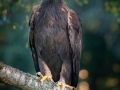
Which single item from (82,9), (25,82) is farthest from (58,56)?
(82,9)

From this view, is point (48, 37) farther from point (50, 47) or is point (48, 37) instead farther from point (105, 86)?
point (105, 86)

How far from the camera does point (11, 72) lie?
3.79 m

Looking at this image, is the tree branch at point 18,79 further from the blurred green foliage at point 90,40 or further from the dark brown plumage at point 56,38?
the blurred green foliage at point 90,40

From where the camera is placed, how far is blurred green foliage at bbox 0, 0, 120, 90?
9.61 metres

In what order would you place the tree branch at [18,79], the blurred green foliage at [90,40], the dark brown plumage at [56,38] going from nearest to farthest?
the tree branch at [18,79] < the dark brown plumage at [56,38] < the blurred green foliage at [90,40]

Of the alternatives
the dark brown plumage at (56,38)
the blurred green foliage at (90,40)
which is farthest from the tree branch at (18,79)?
the blurred green foliage at (90,40)

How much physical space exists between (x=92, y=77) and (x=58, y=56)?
7796mm

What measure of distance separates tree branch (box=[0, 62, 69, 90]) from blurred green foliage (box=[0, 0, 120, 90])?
4465 mm

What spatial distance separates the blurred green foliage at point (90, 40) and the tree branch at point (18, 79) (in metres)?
4.46

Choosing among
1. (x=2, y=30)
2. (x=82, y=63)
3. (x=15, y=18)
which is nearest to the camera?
(x=15, y=18)

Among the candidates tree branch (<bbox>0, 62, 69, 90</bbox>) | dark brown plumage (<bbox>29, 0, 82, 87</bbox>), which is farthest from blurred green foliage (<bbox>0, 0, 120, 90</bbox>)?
tree branch (<bbox>0, 62, 69, 90</bbox>)

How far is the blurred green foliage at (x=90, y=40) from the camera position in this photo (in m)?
9.61

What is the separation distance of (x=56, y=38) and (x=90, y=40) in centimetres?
664

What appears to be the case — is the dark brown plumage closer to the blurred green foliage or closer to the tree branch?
the tree branch
